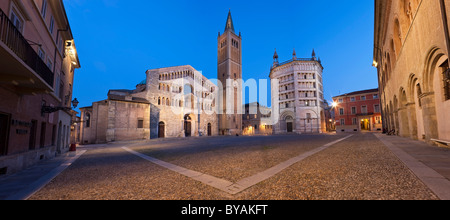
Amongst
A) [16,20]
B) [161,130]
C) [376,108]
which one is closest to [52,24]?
[16,20]

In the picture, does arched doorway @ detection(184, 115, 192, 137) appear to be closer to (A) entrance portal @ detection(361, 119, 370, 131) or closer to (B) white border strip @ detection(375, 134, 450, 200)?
(B) white border strip @ detection(375, 134, 450, 200)

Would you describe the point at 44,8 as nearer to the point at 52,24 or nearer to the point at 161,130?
the point at 52,24

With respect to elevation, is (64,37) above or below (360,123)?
above

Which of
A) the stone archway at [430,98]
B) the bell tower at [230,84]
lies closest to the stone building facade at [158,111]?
the bell tower at [230,84]

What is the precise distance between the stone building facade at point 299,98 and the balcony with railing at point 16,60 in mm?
50572

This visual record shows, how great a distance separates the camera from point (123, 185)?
4.34m

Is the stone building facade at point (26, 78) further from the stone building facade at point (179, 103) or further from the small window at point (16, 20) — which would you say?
the stone building facade at point (179, 103)

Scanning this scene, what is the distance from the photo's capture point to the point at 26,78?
621 centimetres

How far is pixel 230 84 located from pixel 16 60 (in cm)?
4626
